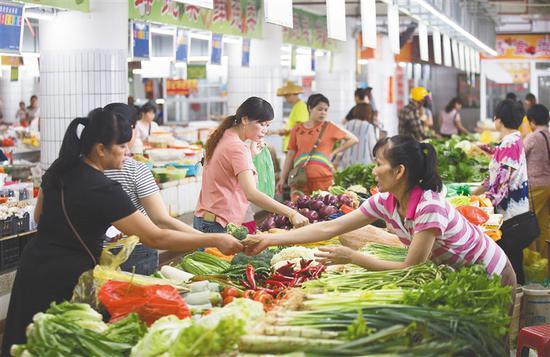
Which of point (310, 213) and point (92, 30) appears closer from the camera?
point (310, 213)

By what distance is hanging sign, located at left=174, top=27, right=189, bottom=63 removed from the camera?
49.6ft

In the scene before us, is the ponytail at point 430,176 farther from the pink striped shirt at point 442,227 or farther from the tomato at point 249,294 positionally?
the tomato at point 249,294

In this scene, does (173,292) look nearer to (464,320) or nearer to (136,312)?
(136,312)

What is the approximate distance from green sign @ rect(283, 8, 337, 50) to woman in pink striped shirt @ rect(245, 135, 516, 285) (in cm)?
1441

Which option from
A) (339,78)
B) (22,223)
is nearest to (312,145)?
(22,223)

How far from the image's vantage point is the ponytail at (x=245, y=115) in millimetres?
7164

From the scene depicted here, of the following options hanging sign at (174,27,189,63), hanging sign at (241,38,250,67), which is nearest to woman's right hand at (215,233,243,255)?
hanging sign at (174,27,189,63)

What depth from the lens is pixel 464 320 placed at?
→ 4.30 metres

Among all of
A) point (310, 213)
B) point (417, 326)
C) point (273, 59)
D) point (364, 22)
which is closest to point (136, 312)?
point (417, 326)

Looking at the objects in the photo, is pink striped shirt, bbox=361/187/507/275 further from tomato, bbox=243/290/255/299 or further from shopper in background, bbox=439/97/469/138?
shopper in background, bbox=439/97/469/138

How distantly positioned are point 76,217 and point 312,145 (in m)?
6.27

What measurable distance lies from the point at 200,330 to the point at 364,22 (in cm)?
623

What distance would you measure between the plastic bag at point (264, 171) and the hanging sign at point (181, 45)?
6.67 metres

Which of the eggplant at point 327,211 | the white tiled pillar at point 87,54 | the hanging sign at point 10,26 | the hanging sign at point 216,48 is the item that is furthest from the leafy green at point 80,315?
the hanging sign at point 216,48
